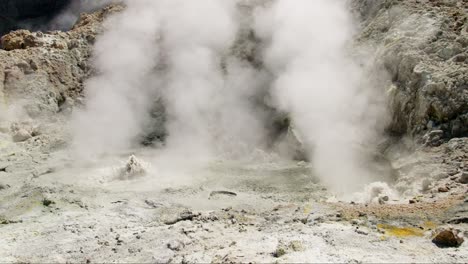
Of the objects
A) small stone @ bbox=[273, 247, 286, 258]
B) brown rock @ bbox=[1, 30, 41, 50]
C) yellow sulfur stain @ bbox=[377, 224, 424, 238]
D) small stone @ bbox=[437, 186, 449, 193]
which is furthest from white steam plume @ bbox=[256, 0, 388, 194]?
brown rock @ bbox=[1, 30, 41, 50]

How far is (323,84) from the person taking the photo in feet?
33.1

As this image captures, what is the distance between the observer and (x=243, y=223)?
6781mm

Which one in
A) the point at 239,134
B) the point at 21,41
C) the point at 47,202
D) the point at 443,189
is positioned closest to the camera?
the point at 443,189

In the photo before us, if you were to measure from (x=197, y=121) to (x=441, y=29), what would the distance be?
5072mm

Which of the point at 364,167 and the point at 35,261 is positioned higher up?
the point at 364,167

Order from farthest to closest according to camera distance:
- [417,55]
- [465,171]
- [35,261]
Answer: [417,55], [465,171], [35,261]

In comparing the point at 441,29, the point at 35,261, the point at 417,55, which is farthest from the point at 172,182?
the point at 441,29

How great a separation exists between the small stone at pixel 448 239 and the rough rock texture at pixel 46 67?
9.25 m

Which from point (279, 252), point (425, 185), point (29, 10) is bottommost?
point (279, 252)

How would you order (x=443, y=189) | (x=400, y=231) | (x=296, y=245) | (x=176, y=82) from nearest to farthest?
(x=296, y=245) → (x=400, y=231) → (x=443, y=189) → (x=176, y=82)

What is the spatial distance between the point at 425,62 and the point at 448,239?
425 centimetres

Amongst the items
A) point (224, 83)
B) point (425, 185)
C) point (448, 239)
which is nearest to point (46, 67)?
point (224, 83)

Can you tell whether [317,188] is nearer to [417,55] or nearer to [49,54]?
[417,55]

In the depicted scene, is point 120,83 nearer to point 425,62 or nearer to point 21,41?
point 21,41
